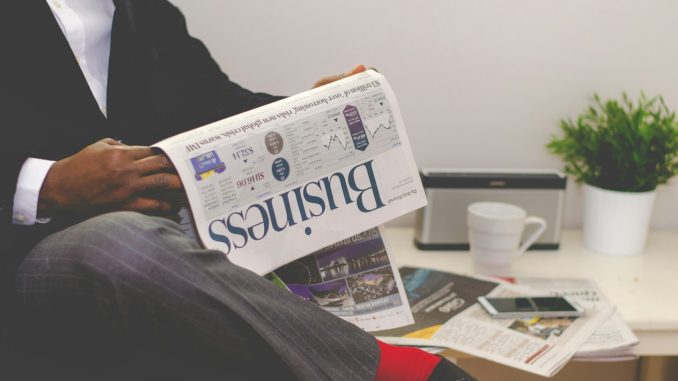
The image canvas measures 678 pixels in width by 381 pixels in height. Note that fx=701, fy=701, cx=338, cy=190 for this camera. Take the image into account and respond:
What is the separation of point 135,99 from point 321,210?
0.35 m

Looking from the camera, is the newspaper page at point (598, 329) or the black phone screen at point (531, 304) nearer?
the newspaper page at point (598, 329)

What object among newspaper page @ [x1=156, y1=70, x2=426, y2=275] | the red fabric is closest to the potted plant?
newspaper page @ [x1=156, y1=70, x2=426, y2=275]

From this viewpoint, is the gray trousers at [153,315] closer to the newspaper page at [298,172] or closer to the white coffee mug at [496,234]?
the newspaper page at [298,172]

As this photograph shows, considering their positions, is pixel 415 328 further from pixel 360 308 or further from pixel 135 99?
pixel 135 99

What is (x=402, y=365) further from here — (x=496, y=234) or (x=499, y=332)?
(x=496, y=234)

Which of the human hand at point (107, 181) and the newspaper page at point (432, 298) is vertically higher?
the human hand at point (107, 181)

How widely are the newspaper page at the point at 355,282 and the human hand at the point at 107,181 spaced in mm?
222

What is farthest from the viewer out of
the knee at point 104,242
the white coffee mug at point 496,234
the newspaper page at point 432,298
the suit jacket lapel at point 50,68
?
the white coffee mug at point 496,234

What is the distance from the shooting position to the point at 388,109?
3.18ft

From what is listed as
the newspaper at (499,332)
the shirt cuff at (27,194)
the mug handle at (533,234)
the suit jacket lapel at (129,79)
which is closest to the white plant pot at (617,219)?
the mug handle at (533,234)

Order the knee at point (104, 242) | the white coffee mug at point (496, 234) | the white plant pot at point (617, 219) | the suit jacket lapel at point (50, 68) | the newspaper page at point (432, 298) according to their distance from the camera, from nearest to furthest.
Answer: the knee at point (104, 242), the suit jacket lapel at point (50, 68), the newspaper page at point (432, 298), the white coffee mug at point (496, 234), the white plant pot at point (617, 219)

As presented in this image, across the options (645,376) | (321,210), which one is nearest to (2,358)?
(321,210)

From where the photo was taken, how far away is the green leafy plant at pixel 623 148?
128cm

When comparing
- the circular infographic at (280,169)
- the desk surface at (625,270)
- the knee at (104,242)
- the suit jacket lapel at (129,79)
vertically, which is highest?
the suit jacket lapel at (129,79)
